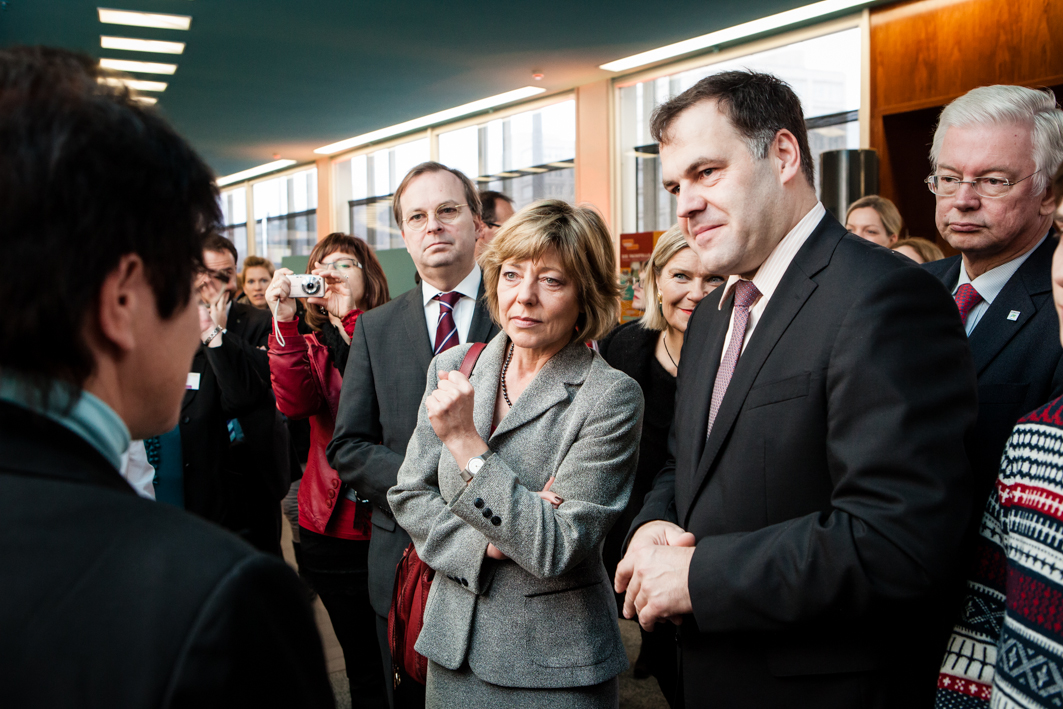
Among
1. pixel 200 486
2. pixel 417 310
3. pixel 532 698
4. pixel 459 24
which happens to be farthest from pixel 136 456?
pixel 459 24

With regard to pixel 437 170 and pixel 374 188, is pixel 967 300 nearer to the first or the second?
pixel 437 170

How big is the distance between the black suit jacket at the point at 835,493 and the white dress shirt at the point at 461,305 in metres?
1.11

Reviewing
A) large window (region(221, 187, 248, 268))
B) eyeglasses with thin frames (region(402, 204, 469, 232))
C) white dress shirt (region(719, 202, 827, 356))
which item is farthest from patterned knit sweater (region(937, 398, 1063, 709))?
large window (region(221, 187, 248, 268))

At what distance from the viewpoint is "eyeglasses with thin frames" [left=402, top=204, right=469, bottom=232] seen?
2.30 m

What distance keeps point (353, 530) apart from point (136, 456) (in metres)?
0.70

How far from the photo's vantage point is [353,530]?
2318 millimetres

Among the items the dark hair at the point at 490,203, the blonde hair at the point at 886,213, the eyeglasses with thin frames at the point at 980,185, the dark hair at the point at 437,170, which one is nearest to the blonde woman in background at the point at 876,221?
the blonde hair at the point at 886,213

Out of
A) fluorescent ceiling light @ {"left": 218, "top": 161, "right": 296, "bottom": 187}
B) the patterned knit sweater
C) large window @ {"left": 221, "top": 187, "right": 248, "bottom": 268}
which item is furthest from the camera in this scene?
large window @ {"left": 221, "top": 187, "right": 248, "bottom": 268}

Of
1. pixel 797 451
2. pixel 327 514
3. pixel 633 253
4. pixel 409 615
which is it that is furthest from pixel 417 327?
pixel 633 253

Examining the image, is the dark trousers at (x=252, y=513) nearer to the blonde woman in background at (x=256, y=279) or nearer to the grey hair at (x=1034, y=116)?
the grey hair at (x=1034, y=116)

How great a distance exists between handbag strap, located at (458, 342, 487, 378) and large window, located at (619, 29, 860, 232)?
17.0 feet

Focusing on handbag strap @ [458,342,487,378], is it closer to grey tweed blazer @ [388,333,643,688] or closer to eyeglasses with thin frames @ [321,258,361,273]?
grey tweed blazer @ [388,333,643,688]

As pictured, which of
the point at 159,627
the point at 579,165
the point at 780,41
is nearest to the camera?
the point at 159,627

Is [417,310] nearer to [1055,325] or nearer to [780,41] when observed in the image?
[1055,325]
